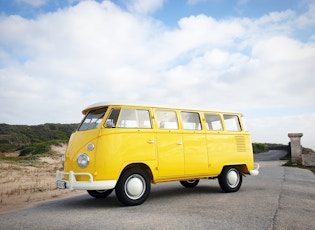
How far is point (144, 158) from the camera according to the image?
7.21 meters

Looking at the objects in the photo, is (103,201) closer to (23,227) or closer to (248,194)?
(23,227)

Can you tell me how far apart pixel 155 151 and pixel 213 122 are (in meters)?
2.48

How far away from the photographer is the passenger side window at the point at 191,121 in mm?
8336

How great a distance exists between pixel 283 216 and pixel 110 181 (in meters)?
3.49

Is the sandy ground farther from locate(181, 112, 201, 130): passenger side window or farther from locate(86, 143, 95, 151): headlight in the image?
locate(181, 112, 201, 130): passenger side window

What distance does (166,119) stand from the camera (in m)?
7.97

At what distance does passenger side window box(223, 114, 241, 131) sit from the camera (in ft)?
31.1

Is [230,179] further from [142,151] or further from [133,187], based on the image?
[133,187]

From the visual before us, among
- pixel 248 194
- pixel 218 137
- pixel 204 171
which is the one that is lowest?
pixel 248 194

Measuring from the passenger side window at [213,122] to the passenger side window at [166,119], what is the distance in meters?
1.28

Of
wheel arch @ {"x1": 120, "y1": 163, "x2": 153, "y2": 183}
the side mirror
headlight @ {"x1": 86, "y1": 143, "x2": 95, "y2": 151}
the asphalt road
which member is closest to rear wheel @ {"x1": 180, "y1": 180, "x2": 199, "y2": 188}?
the asphalt road

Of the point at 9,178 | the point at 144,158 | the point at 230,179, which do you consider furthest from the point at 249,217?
the point at 9,178

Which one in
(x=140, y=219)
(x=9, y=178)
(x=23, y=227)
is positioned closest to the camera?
(x=23, y=227)

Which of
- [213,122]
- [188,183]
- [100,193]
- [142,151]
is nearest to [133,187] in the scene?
[142,151]
